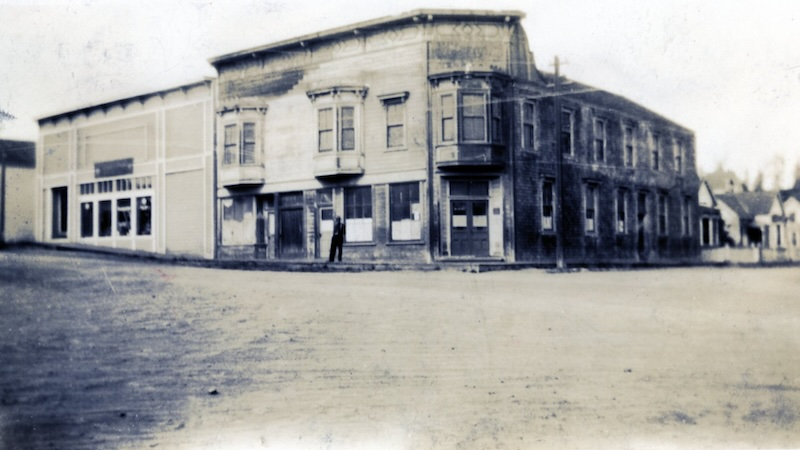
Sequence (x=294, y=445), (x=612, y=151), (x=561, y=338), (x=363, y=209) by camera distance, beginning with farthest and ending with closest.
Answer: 1. (x=612, y=151)
2. (x=363, y=209)
3. (x=561, y=338)
4. (x=294, y=445)

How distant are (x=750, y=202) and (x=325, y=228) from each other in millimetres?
Result: 3023

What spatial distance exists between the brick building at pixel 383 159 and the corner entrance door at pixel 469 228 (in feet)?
0.04

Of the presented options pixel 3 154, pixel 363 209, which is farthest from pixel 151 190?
pixel 363 209

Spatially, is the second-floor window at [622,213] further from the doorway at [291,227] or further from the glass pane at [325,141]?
the doorway at [291,227]

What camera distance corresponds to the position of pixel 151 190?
4637mm

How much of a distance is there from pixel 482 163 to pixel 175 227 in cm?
227

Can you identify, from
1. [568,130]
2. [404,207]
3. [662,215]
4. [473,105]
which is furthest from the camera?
[662,215]

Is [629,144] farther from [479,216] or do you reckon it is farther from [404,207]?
[404,207]

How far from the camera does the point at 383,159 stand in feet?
14.8

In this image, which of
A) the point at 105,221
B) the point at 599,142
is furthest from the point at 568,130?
the point at 105,221

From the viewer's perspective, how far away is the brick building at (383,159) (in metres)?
4.38

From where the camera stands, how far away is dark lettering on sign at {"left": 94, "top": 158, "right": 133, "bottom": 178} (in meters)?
4.69

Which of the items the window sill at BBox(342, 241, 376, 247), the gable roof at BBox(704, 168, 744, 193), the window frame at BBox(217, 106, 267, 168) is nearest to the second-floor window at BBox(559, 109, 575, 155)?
the gable roof at BBox(704, 168, 744, 193)

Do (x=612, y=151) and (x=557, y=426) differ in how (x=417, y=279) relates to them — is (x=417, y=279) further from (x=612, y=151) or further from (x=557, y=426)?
(x=612, y=151)
